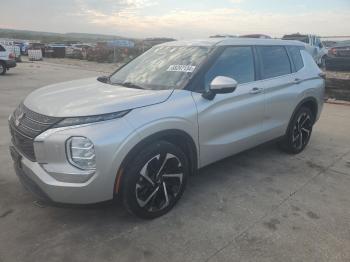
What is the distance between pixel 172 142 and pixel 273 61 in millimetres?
2146

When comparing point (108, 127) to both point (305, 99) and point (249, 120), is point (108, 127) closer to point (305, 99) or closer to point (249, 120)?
point (249, 120)

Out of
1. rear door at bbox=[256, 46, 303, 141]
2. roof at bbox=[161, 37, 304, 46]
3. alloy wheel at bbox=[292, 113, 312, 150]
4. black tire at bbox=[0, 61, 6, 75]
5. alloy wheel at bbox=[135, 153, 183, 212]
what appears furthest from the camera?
black tire at bbox=[0, 61, 6, 75]

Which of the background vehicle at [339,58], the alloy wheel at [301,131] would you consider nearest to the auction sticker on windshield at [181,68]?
the alloy wheel at [301,131]

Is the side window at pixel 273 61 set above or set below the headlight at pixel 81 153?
above

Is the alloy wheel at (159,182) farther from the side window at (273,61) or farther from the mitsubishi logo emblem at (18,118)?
the side window at (273,61)

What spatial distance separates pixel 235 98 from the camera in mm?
4043

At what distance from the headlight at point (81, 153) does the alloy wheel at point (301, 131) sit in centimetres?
340

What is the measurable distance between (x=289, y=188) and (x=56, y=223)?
262 centimetres

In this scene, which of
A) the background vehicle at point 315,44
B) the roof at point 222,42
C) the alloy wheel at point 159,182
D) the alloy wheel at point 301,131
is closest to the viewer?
the alloy wheel at point 159,182

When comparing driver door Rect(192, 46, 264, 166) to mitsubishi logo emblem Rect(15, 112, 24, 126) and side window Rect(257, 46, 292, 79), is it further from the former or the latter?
mitsubishi logo emblem Rect(15, 112, 24, 126)

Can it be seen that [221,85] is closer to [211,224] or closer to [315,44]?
[211,224]

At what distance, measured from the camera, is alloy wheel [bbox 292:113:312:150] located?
532 centimetres

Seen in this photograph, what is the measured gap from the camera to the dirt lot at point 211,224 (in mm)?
2945

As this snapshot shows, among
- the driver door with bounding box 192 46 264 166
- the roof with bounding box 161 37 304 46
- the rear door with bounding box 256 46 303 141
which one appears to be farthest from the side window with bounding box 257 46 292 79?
the driver door with bounding box 192 46 264 166
